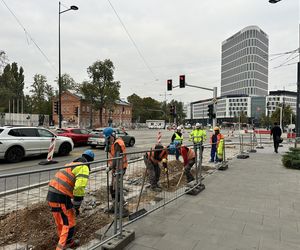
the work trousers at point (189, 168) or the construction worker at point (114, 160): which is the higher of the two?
the construction worker at point (114, 160)

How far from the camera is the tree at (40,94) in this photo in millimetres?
81188

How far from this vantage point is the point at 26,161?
12.0 metres

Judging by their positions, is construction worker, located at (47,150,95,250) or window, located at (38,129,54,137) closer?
construction worker, located at (47,150,95,250)

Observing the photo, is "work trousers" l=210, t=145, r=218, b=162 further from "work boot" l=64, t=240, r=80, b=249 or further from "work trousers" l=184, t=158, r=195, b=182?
"work boot" l=64, t=240, r=80, b=249

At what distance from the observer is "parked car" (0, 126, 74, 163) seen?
11.2 metres

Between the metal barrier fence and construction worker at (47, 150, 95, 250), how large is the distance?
15cm

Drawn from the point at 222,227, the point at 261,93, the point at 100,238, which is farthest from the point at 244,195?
the point at 261,93

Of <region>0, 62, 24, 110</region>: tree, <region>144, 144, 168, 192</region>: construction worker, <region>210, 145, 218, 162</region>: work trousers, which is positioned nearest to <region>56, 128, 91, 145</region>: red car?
<region>210, 145, 218, 162</region>: work trousers

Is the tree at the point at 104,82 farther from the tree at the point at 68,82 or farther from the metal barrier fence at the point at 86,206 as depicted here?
the metal barrier fence at the point at 86,206

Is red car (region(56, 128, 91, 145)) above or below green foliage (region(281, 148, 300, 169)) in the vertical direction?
above

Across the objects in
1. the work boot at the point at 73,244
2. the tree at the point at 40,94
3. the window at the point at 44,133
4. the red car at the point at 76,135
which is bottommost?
the work boot at the point at 73,244

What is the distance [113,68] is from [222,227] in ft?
197

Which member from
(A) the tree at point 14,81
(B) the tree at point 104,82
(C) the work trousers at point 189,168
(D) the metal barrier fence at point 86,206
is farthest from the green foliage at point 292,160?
(A) the tree at point 14,81

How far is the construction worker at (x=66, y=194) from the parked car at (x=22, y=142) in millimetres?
8912
